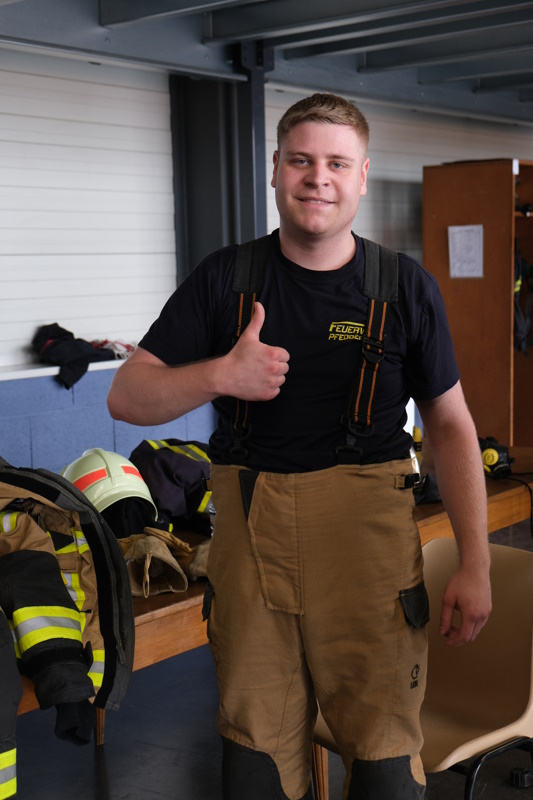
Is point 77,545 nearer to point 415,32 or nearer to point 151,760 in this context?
point 151,760

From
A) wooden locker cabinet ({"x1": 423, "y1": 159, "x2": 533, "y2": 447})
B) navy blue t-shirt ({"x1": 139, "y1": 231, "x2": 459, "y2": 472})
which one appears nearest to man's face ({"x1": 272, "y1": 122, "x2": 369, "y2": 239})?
navy blue t-shirt ({"x1": 139, "y1": 231, "x2": 459, "y2": 472})

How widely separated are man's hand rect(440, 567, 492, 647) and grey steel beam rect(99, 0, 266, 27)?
12.8 feet

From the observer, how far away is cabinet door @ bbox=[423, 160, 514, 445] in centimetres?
781

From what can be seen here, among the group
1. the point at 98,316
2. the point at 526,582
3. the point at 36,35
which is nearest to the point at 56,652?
the point at 526,582

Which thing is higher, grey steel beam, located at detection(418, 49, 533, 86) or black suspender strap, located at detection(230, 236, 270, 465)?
grey steel beam, located at detection(418, 49, 533, 86)

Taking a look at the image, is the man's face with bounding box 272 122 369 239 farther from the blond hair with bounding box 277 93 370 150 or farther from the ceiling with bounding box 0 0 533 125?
the ceiling with bounding box 0 0 533 125

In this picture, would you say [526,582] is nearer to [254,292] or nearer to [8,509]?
[254,292]

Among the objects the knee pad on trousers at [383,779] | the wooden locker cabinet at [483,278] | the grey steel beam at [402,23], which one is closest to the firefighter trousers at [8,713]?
the knee pad on trousers at [383,779]

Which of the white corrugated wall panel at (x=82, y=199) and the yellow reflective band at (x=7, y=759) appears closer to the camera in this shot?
the yellow reflective band at (x=7, y=759)

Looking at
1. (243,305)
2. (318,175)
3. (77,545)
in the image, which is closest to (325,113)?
(318,175)

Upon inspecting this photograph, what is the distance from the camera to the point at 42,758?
3.46 metres

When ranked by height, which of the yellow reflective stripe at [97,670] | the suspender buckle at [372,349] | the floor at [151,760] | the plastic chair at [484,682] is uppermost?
the suspender buckle at [372,349]

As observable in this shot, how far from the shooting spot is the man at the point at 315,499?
76.7 inches

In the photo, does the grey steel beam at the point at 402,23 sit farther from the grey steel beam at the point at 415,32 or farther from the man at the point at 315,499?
the man at the point at 315,499
